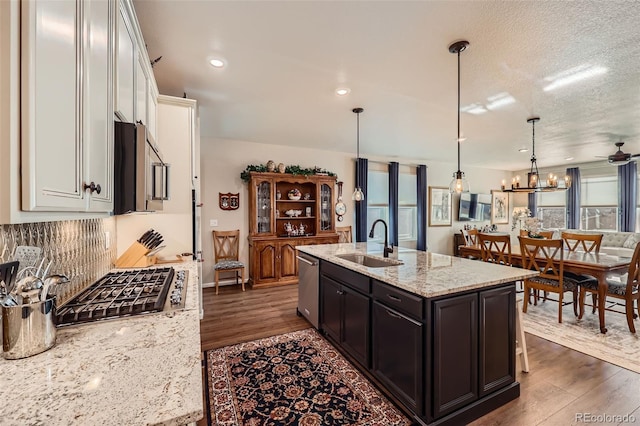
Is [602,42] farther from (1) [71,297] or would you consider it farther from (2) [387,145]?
(1) [71,297]

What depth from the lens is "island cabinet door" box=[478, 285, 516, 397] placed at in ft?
6.04

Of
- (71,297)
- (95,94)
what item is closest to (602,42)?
(95,94)

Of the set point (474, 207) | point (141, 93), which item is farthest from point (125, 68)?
point (474, 207)

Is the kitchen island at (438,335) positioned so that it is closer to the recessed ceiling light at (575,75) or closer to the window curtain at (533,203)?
the recessed ceiling light at (575,75)

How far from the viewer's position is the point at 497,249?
12.8ft

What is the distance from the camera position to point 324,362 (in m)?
2.46

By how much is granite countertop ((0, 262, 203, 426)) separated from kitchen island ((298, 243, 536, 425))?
131 cm

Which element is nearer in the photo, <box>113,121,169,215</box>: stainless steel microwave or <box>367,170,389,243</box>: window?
<box>113,121,169,215</box>: stainless steel microwave

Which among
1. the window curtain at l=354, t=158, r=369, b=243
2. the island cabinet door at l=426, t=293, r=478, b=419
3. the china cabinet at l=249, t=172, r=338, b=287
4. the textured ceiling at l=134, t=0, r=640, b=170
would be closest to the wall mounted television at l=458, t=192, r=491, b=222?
the window curtain at l=354, t=158, r=369, b=243

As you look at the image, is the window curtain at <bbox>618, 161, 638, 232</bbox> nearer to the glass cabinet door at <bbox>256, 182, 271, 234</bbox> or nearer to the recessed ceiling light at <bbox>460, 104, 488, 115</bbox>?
the recessed ceiling light at <bbox>460, 104, 488, 115</bbox>

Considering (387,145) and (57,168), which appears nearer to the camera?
(57,168)

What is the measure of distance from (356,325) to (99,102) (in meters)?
2.24

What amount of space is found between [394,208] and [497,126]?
9.10 feet

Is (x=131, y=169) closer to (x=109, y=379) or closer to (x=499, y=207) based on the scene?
(x=109, y=379)
